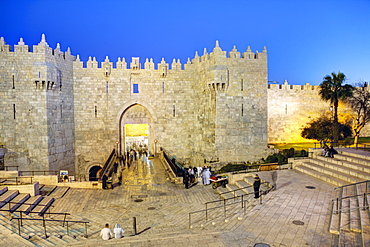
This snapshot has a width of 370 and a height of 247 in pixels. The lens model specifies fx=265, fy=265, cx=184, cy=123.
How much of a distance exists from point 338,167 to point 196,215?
8.99 m

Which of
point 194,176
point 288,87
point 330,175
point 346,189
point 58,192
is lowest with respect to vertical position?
point 58,192

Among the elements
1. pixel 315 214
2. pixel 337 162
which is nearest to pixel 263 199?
pixel 315 214

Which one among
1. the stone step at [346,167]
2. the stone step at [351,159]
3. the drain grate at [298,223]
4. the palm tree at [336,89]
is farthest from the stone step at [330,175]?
the palm tree at [336,89]

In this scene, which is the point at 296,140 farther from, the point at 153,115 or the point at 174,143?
the point at 153,115

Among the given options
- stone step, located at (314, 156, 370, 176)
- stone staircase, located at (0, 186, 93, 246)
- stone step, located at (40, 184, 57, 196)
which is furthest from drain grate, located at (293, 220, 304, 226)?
stone step, located at (40, 184, 57, 196)

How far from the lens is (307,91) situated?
32.4 meters

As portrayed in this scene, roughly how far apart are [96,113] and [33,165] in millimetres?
7059

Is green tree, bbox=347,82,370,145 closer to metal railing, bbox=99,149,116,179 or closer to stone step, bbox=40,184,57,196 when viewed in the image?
metal railing, bbox=99,149,116,179

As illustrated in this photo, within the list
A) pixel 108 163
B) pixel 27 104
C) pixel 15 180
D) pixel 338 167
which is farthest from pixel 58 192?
pixel 338 167

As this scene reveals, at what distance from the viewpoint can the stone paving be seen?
28.3 feet

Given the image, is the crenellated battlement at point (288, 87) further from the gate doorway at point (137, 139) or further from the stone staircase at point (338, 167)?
the gate doorway at point (137, 139)

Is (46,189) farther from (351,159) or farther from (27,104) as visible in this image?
(351,159)

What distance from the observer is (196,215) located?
12.7 m

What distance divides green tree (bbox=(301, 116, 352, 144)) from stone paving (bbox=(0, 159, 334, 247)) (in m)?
12.1
